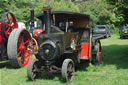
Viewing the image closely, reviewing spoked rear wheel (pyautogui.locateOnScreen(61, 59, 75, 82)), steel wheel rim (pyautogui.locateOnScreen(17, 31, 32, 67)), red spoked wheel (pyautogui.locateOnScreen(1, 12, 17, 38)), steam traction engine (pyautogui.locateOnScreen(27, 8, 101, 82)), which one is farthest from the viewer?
steel wheel rim (pyautogui.locateOnScreen(17, 31, 32, 67))

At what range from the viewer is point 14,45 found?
7719mm

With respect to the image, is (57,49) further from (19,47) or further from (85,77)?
(19,47)

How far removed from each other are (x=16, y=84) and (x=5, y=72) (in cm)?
180

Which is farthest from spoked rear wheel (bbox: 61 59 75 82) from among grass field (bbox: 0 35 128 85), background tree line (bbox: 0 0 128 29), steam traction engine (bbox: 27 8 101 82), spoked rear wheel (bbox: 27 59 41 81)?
background tree line (bbox: 0 0 128 29)

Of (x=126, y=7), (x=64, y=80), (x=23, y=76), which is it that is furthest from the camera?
(x=126, y=7)

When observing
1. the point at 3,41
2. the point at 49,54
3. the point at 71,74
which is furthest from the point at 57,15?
the point at 3,41

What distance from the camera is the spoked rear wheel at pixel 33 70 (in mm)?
5969

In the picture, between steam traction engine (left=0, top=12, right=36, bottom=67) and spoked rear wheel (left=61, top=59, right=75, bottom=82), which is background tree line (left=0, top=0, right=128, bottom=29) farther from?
spoked rear wheel (left=61, top=59, right=75, bottom=82)

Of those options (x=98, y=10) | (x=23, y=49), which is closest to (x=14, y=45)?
(x=23, y=49)

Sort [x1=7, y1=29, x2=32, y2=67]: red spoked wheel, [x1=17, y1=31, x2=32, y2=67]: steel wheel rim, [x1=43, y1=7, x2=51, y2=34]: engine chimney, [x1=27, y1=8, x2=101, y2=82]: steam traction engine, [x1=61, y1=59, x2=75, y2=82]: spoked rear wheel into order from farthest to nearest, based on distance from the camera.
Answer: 1. [x1=17, y1=31, x2=32, y2=67]: steel wheel rim
2. [x1=7, y1=29, x2=32, y2=67]: red spoked wheel
3. [x1=43, y1=7, x2=51, y2=34]: engine chimney
4. [x1=27, y1=8, x2=101, y2=82]: steam traction engine
5. [x1=61, y1=59, x2=75, y2=82]: spoked rear wheel

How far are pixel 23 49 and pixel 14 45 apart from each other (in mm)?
955

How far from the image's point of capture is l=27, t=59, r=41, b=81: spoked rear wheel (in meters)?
5.97

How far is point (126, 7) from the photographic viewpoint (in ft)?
24.9

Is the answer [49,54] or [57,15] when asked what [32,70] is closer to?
[49,54]
